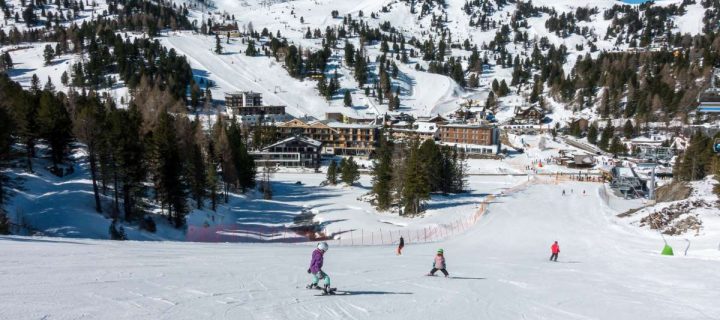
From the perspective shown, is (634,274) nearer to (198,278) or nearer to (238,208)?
(198,278)

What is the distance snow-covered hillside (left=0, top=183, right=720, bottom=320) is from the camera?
35.3ft

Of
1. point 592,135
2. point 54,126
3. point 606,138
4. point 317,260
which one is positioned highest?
point 54,126

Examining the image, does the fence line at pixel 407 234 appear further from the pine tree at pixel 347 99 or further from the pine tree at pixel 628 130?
the pine tree at pixel 347 99

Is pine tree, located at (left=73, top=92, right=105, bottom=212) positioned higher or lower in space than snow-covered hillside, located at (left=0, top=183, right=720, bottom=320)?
higher

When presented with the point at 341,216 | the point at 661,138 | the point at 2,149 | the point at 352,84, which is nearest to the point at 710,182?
the point at 341,216

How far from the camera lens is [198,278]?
559 inches

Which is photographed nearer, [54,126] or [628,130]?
[54,126]

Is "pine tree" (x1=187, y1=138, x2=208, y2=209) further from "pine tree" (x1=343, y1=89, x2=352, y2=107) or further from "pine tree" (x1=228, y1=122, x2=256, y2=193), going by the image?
"pine tree" (x1=343, y1=89, x2=352, y2=107)

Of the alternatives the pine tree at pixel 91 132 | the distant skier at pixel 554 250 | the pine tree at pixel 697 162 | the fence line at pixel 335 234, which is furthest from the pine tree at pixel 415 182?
the pine tree at pixel 697 162

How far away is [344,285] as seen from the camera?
49.2 ft

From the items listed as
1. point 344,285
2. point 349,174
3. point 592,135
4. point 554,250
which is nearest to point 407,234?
point 554,250

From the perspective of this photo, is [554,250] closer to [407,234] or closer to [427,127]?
[407,234]

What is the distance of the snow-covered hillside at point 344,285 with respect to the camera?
35.3 feet

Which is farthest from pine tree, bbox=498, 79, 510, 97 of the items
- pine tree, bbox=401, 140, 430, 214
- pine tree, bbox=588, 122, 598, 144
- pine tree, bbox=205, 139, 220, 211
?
pine tree, bbox=205, 139, 220, 211
